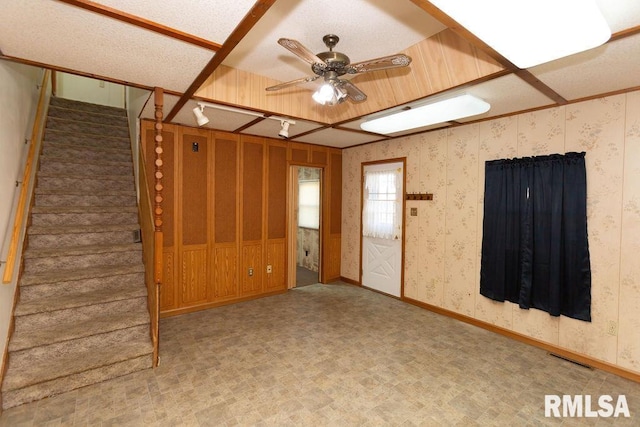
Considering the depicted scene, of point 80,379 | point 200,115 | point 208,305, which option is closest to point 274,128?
point 200,115

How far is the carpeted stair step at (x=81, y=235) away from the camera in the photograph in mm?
3191

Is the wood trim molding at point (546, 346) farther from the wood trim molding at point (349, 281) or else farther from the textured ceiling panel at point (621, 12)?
the textured ceiling panel at point (621, 12)

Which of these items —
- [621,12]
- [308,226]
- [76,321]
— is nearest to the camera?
[621,12]

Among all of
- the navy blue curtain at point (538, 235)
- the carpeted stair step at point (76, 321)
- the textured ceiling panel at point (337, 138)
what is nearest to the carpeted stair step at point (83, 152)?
the carpeted stair step at point (76, 321)

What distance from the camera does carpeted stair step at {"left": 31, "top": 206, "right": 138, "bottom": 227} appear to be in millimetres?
3361

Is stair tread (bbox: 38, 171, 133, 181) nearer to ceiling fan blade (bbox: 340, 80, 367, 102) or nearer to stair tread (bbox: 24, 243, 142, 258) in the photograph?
stair tread (bbox: 24, 243, 142, 258)

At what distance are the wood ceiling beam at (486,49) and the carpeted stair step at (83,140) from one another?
4855 mm

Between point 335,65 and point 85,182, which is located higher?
point 335,65

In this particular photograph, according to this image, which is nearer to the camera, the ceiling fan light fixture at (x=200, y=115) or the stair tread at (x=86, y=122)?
the ceiling fan light fixture at (x=200, y=115)

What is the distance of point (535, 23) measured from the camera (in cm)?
155

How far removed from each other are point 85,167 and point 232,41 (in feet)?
11.2

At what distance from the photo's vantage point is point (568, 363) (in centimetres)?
295

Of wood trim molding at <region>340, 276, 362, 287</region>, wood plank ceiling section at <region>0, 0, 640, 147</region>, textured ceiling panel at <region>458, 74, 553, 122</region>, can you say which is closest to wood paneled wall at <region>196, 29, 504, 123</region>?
wood plank ceiling section at <region>0, 0, 640, 147</region>

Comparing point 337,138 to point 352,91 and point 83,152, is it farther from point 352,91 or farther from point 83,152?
point 83,152
